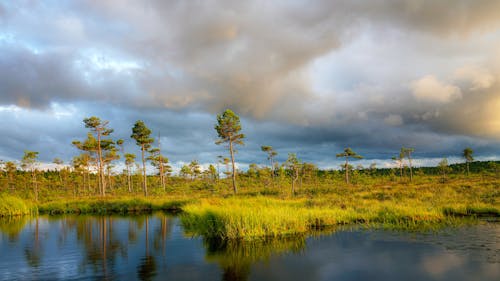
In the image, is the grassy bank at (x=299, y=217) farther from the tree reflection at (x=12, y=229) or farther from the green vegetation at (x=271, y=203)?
the tree reflection at (x=12, y=229)

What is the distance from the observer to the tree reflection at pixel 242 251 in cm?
1311

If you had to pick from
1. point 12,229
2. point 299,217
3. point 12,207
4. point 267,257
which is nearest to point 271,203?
point 299,217

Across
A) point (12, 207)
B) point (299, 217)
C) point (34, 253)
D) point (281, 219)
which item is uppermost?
point (12, 207)

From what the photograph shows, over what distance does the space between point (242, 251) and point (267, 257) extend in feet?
5.41

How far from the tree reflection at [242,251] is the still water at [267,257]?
43mm

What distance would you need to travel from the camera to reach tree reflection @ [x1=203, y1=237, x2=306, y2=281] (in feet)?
43.0

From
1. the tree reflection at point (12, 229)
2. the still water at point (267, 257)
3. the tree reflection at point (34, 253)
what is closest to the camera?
the still water at point (267, 257)

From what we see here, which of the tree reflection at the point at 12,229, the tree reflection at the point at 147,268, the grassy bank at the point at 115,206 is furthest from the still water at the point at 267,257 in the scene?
the grassy bank at the point at 115,206

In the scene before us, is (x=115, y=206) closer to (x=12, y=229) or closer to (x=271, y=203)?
(x=12, y=229)

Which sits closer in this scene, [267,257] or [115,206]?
[267,257]

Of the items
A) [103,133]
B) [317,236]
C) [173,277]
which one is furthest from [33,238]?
[103,133]

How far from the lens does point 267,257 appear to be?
48.2 ft

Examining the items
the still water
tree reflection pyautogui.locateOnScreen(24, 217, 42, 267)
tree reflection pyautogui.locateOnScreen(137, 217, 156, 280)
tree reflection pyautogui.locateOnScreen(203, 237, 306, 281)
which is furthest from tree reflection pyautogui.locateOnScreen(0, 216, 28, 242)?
tree reflection pyautogui.locateOnScreen(203, 237, 306, 281)

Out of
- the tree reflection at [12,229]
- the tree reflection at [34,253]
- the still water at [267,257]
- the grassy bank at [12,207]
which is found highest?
the grassy bank at [12,207]
